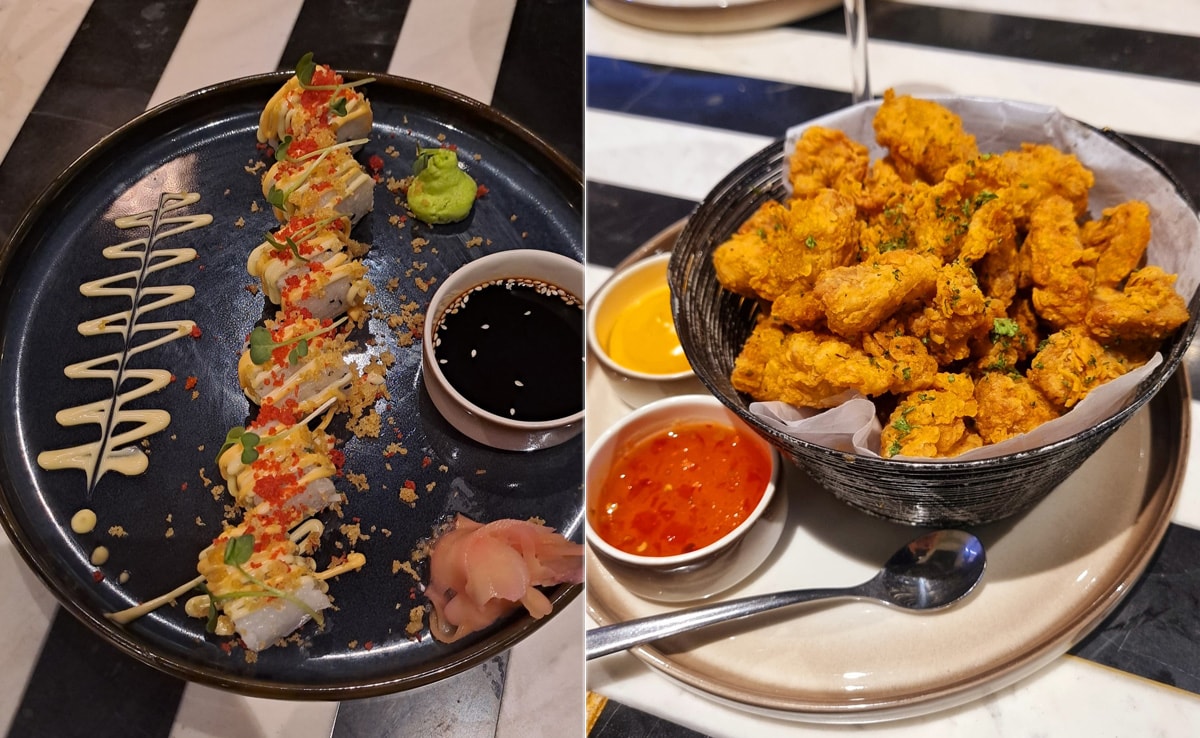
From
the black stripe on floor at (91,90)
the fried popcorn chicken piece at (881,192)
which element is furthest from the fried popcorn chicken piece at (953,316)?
the black stripe on floor at (91,90)

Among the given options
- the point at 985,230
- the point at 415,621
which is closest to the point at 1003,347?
the point at 985,230

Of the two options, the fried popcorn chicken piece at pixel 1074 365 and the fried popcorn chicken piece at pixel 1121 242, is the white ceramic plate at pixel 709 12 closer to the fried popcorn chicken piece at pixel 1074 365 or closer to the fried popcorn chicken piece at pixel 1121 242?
the fried popcorn chicken piece at pixel 1121 242

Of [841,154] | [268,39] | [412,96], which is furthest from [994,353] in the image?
[268,39]

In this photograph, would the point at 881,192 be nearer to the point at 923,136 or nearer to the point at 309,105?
the point at 923,136

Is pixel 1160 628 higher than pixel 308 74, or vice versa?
pixel 308 74

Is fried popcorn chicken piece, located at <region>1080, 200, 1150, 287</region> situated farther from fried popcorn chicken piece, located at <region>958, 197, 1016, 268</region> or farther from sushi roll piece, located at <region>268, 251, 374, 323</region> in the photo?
sushi roll piece, located at <region>268, 251, 374, 323</region>

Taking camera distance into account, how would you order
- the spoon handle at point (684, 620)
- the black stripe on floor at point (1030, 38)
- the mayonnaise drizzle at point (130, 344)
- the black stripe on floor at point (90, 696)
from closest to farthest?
the black stripe on floor at point (90, 696)
the mayonnaise drizzle at point (130, 344)
the spoon handle at point (684, 620)
the black stripe on floor at point (1030, 38)
